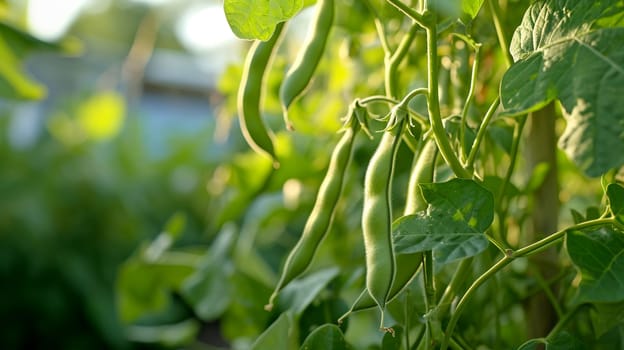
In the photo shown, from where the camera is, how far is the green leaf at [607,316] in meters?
0.47

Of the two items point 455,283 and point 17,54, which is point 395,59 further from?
point 17,54

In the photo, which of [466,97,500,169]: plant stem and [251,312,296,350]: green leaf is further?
[251,312,296,350]: green leaf

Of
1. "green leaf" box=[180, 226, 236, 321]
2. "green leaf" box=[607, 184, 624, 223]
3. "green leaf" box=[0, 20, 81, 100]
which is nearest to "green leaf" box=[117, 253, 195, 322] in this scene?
"green leaf" box=[180, 226, 236, 321]

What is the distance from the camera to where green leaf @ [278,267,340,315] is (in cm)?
60

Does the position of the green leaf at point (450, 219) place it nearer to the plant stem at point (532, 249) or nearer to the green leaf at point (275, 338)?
the plant stem at point (532, 249)

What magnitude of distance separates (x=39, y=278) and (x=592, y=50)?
299 centimetres

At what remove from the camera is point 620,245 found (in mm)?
406

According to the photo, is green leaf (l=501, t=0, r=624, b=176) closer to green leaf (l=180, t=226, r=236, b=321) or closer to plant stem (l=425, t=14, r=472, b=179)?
plant stem (l=425, t=14, r=472, b=179)

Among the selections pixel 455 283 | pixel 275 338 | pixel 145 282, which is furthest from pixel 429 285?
pixel 145 282

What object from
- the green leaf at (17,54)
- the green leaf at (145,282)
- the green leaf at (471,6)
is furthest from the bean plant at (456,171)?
the green leaf at (17,54)

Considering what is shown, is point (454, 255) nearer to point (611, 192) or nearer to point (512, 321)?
point (611, 192)

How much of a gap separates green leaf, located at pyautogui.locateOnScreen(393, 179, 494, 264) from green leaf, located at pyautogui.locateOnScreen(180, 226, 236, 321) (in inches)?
18.1

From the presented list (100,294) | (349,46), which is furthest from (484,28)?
(100,294)

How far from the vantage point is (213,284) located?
Answer: 87 centimetres
